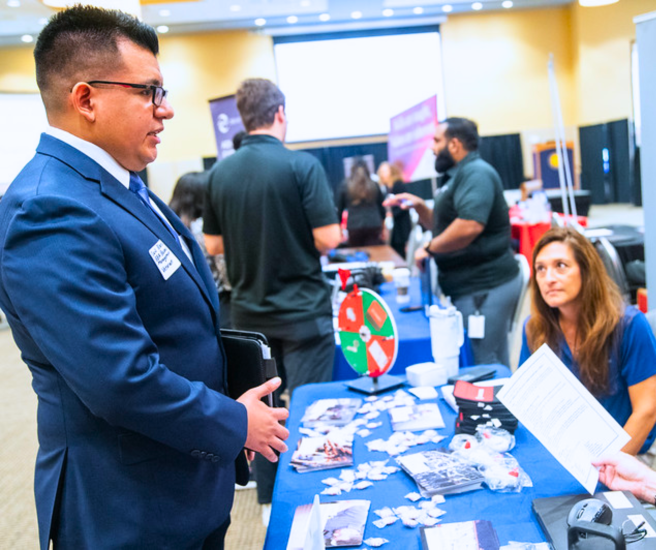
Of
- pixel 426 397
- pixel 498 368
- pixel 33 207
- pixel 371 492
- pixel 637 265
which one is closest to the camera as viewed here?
pixel 33 207

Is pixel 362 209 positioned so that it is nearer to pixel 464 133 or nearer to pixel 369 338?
pixel 464 133

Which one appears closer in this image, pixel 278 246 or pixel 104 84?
pixel 104 84

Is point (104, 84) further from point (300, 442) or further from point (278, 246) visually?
point (278, 246)

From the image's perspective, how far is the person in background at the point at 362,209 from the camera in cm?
585

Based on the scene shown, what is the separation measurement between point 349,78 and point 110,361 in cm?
1104

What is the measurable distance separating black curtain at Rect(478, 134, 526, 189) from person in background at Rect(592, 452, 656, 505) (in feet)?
36.5

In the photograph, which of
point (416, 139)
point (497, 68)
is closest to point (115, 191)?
point (416, 139)

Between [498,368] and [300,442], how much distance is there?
2.64 feet

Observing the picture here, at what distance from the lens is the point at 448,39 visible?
1149cm

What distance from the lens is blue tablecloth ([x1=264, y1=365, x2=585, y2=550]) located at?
118cm

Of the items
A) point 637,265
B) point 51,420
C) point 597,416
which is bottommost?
point 637,265

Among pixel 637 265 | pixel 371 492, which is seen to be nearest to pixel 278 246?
pixel 371 492

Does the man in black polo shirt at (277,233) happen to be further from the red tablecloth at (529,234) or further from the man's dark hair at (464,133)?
the red tablecloth at (529,234)

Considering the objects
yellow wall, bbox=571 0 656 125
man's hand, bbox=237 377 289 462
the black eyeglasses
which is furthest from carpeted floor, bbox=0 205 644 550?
yellow wall, bbox=571 0 656 125
